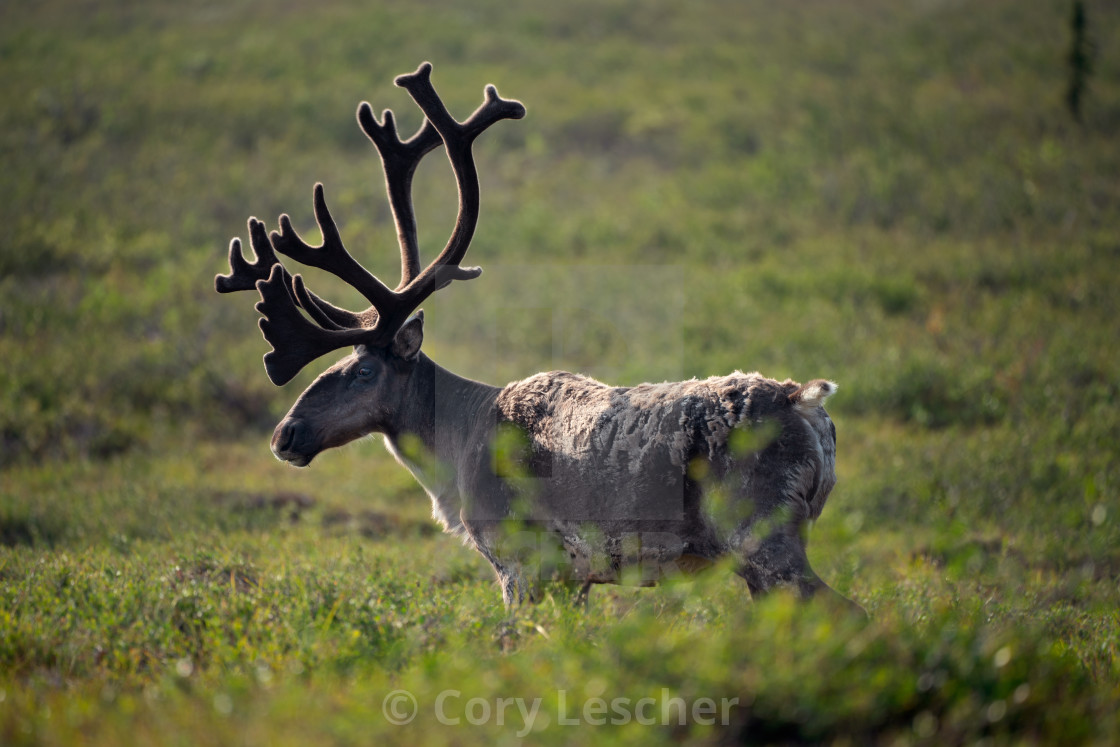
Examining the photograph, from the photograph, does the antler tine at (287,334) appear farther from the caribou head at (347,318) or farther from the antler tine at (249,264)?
the antler tine at (249,264)

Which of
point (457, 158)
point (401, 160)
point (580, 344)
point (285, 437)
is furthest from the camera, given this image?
point (580, 344)

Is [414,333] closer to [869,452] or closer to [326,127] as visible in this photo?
[869,452]

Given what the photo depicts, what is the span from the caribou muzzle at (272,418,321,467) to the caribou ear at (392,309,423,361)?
841mm

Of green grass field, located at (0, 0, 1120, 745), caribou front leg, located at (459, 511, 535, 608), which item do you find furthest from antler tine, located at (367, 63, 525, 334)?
green grass field, located at (0, 0, 1120, 745)

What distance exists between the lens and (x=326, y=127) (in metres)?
22.6

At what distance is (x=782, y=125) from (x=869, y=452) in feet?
44.1

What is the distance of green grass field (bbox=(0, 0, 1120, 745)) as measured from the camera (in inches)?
161

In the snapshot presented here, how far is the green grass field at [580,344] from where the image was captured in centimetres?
410

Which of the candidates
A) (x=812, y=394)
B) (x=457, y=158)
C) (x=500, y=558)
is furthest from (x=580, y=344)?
(x=812, y=394)

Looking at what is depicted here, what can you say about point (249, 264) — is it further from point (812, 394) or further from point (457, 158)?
point (812, 394)

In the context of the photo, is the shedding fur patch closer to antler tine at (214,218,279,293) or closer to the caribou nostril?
the caribou nostril

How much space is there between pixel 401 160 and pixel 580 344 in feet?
26.1

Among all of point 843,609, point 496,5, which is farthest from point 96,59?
point 843,609

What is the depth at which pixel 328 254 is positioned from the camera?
691 centimetres
